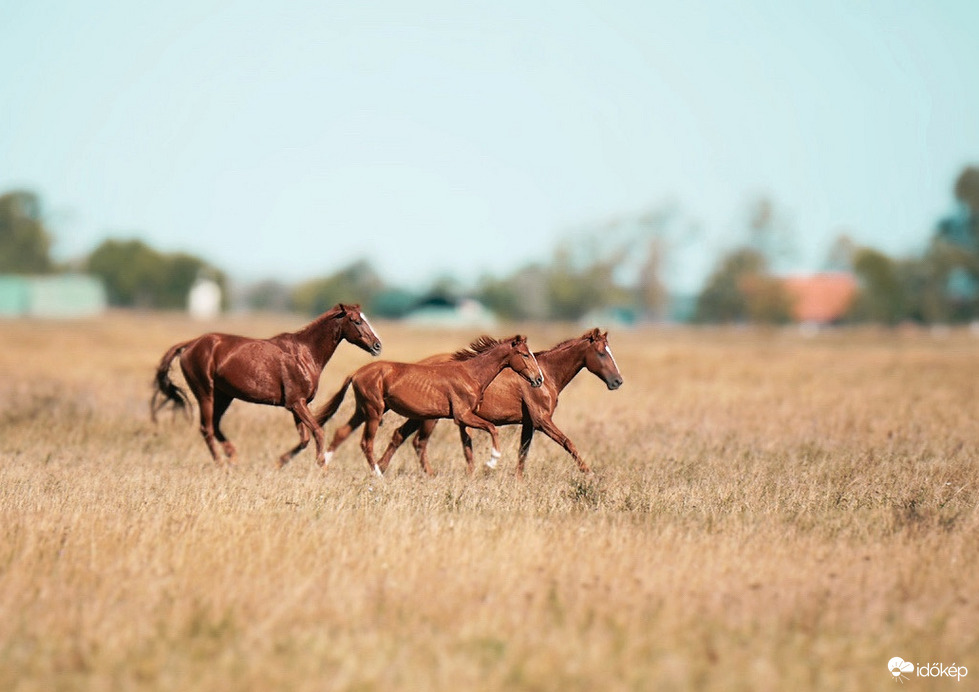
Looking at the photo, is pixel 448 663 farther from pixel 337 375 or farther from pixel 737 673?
pixel 337 375

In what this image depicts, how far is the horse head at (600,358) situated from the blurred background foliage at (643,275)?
88.0 m

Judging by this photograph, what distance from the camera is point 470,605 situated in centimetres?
747

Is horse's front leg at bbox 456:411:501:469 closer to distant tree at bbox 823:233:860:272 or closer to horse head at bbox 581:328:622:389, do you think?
horse head at bbox 581:328:622:389

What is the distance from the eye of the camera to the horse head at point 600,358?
44.9 feet

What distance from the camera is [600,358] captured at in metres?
13.7

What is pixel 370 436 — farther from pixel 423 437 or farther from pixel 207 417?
pixel 207 417

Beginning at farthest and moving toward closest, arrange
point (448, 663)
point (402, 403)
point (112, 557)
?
point (402, 403), point (112, 557), point (448, 663)

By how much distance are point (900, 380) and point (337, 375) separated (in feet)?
50.2

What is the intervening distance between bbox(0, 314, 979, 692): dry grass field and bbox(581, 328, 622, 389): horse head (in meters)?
1.06

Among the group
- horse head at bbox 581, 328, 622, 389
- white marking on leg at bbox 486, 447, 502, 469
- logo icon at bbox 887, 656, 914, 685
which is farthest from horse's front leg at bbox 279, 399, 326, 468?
logo icon at bbox 887, 656, 914, 685

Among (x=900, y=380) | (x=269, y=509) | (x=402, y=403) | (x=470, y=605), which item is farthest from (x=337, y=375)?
(x=470, y=605)

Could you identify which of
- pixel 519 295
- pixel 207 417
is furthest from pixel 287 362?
pixel 519 295

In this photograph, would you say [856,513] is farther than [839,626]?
Yes

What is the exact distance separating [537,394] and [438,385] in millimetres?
1216
